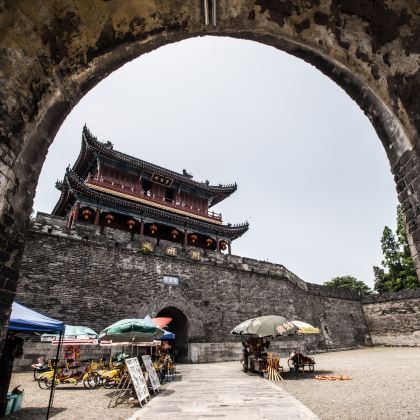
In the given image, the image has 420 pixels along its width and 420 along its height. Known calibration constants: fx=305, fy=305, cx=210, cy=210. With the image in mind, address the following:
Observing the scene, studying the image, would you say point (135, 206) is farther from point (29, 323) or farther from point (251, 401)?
point (251, 401)

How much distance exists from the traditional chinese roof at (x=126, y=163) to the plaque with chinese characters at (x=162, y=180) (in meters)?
0.20

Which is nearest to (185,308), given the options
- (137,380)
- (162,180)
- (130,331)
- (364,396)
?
(130,331)

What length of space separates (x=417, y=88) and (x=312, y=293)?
21036 mm

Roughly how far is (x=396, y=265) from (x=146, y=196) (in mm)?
24907

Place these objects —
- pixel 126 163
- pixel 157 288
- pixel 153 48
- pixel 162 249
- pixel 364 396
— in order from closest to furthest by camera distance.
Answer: pixel 153 48
pixel 364 396
pixel 157 288
pixel 162 249
pixel 126 163

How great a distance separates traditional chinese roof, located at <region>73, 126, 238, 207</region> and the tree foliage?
16016 millimetres

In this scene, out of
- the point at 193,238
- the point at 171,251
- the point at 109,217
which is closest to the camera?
the point at 171,251

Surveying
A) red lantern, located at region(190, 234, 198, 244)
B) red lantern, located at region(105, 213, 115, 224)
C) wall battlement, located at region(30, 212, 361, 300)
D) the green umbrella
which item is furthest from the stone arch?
red lantern, located at region(190, 234, 198, 244)

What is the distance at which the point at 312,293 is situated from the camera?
21.7 metres

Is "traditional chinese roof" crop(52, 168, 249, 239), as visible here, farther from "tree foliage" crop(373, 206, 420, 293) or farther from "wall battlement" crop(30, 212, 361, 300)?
"tree foliage" crop(373, 206, 420, 293)

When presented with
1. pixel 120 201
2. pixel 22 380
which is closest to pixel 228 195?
pixel 120 201

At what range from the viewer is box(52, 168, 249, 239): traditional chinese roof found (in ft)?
57.6

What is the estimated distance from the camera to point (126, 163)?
69.0 ft

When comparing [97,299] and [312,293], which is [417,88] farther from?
[312,293]
